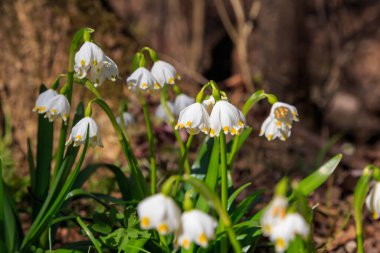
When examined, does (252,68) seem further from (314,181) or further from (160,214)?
(160,214)

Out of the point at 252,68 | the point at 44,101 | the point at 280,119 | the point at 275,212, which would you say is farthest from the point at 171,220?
the point at 252,68

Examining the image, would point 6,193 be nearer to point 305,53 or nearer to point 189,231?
point 189,231

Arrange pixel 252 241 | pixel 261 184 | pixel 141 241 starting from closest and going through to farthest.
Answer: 1. pixel 141 241
2. pixel 252 241
3. pixel 261 184

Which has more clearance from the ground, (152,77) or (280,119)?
(152,77)

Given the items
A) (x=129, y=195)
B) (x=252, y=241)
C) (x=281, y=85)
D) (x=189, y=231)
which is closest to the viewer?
(x=189, y=231)

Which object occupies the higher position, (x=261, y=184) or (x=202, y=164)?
(x=202, y=164)

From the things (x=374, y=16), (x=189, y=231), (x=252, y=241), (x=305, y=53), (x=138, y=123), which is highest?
(x=374, y=16)

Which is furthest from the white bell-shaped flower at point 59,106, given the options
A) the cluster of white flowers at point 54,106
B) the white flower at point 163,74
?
the white flower at point 163,74

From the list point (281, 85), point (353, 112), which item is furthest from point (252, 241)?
point (353, 112)
